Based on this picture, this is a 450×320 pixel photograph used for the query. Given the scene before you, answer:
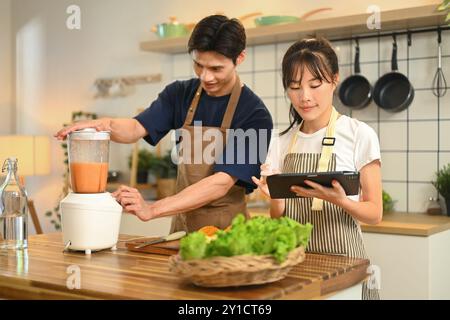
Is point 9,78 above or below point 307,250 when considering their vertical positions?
above

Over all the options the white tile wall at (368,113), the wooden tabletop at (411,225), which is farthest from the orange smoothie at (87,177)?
the white tile wall at (368,113)

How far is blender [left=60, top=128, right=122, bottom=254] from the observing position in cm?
176

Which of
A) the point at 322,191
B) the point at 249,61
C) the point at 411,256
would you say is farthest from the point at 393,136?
the point at 322,191

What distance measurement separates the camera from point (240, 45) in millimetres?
2123

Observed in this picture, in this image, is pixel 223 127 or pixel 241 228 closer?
pixel 241 228

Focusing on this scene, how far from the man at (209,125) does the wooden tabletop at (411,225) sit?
71 centimetres

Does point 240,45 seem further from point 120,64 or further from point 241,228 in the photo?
point 120,64

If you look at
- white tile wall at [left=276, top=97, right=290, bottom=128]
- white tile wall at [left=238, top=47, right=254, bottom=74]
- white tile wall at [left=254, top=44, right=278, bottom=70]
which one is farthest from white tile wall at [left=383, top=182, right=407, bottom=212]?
white tile wall at [left=238, top=47, right=254, bottom=74]

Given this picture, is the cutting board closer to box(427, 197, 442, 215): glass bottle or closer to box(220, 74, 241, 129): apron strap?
box(220, 74, 241, 129): apron strap

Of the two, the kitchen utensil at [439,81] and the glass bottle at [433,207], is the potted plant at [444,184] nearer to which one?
the glass bottle at [433,207]

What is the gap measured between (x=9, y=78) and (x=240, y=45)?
3493 millimetres

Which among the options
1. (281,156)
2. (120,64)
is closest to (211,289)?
(281,156)

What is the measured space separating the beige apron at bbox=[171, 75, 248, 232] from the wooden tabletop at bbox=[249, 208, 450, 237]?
77cm
